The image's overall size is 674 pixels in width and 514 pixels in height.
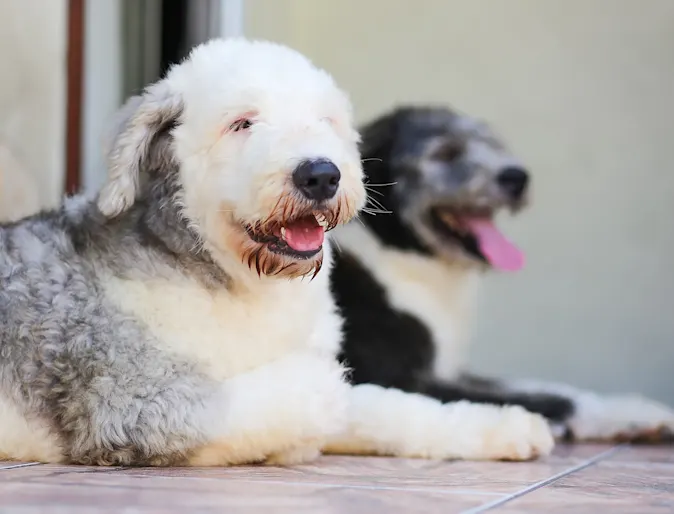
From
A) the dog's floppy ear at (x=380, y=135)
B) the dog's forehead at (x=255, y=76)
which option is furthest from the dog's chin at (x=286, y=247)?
the dog's floppy ear at (x=380, y=135)

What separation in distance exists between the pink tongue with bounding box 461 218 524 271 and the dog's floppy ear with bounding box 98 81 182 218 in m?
1.27

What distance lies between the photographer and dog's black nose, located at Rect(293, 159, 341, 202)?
174 centimetres

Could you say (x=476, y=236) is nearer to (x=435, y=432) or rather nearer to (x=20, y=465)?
(x=435, y=432)

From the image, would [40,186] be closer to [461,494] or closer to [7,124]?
[7,124]

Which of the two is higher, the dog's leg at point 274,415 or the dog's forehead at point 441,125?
the dog's forehead at point 441,125

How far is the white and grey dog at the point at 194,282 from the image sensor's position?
178 cm

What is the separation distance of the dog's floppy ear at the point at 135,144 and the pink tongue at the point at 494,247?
1.27 m

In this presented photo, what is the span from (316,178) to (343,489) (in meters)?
0.51

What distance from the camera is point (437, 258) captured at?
2.98 meters

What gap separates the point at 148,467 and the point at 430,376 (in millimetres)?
1144

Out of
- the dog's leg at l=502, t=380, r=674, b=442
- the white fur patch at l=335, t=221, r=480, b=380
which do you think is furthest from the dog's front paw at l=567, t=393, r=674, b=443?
the white fur patch at l=335, t=221, r=480, b=380

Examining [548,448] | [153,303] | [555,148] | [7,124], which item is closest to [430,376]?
[548,448]

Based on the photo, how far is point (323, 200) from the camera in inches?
69.9

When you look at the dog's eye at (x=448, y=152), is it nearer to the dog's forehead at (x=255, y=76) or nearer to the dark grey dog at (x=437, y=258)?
the dark grey dog at (x=437, y=258)
